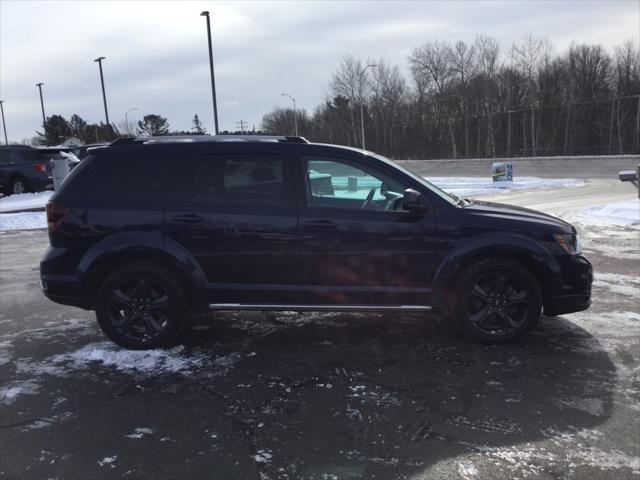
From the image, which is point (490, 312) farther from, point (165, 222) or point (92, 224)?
point (92, 224)

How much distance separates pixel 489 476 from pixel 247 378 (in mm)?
2067

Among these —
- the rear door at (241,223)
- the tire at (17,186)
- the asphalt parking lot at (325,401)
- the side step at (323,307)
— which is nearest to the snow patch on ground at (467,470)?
the asphalt parking lot at (325,401)

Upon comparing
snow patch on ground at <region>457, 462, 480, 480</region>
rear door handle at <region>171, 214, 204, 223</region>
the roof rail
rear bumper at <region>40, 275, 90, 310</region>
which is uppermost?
the roof rail

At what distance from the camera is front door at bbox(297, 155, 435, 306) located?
4754mm

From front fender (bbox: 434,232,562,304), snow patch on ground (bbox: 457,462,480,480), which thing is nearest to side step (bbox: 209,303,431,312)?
front fender (bbox: 434,232,562,304)

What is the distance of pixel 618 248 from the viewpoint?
9.59m

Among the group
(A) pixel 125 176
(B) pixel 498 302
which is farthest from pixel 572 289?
(A) pixel 125 176

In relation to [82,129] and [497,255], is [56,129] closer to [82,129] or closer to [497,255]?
[82,129]

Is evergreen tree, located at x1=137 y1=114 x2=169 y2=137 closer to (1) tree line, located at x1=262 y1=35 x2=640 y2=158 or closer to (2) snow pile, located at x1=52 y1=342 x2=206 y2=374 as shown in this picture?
(1) tree line, located at x1=262 y1=35 x2=640 y2=158

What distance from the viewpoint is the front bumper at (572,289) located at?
4859 mm

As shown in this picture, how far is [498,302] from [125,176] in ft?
12.0

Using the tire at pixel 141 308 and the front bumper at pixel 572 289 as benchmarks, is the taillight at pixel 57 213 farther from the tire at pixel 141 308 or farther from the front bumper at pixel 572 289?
the front bumper at pixel 572 289

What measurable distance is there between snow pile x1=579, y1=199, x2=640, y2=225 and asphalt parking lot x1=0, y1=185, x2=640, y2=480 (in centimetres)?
761

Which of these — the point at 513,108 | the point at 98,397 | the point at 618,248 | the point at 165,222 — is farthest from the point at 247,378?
the point at 513,108
